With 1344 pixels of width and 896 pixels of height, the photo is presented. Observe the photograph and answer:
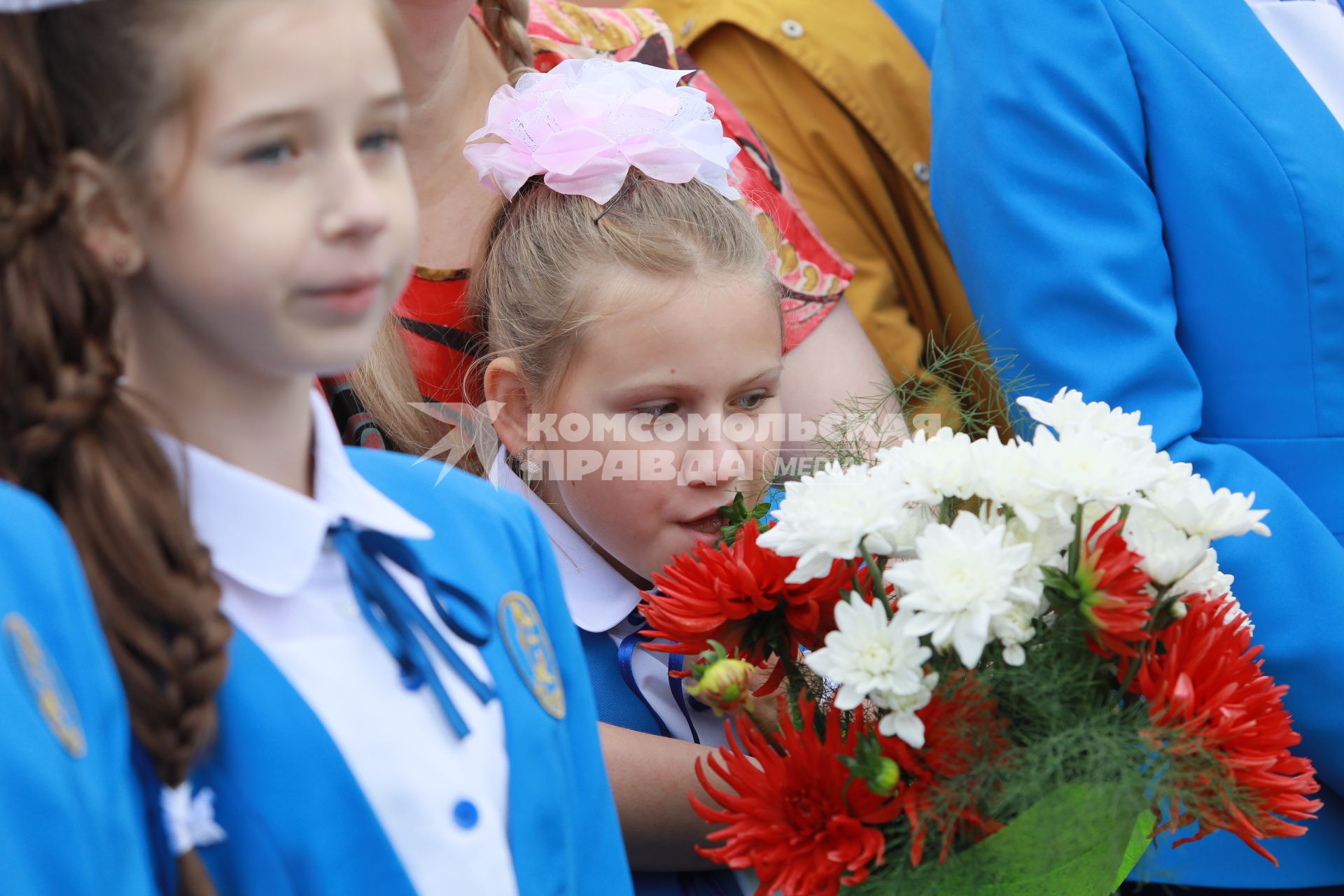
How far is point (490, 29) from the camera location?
1.94 meters

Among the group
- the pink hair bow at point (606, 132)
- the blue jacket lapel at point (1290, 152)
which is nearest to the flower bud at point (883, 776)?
the pink hair bow at point (606, 132)

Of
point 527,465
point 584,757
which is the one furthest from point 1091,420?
point 527,465

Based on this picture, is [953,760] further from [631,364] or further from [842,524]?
[631,364]

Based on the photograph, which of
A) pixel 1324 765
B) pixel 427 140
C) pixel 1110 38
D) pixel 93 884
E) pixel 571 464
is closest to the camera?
pixel 93 884

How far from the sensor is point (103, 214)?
756 mm

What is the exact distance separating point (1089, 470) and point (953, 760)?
238 millimetres

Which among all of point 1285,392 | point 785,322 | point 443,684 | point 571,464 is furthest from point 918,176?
point 443,684

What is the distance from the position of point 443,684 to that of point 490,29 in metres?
1.32

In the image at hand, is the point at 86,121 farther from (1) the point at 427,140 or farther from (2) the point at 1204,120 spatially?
(2) the point at 1204,120

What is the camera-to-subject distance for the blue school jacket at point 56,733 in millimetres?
626

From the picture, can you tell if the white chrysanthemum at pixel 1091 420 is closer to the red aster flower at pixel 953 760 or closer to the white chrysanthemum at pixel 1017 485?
the white chrysanthemum at pixel 1017 485

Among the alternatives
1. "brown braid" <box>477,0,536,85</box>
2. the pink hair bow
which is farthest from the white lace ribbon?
"brown braid" <box>477,0,536,85</box>

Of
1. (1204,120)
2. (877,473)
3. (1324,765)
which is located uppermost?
→ (1204,120)

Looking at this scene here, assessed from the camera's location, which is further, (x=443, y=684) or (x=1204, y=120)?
(x=1204, y=120)
